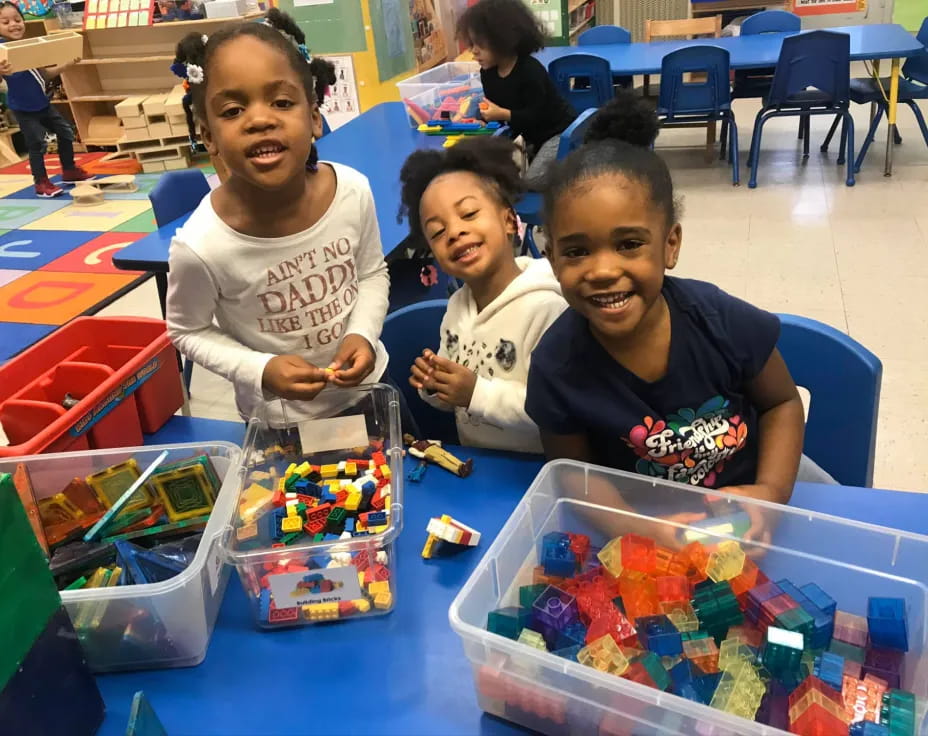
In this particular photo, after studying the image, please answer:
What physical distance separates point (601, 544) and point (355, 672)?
31 cm

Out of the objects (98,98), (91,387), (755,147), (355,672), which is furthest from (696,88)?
(98,98)

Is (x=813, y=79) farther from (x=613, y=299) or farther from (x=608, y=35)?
(x=613, y=299)

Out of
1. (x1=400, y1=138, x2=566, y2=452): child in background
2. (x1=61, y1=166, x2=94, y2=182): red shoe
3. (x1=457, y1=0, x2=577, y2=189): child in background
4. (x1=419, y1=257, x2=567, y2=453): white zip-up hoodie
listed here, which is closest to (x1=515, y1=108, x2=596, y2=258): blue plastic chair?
(x1=457, y1=0, x2=577, y2=189): child in background

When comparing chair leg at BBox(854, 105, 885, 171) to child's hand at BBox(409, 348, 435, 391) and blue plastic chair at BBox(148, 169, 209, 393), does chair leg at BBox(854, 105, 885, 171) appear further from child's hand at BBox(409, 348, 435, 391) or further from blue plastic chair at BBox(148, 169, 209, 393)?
child's hand at BBox(409, 348, 435, 391)

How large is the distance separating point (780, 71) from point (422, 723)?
160 inches

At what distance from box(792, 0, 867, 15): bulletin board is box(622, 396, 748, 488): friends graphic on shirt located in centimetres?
705

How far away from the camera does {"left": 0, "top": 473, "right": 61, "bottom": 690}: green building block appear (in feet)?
2.07

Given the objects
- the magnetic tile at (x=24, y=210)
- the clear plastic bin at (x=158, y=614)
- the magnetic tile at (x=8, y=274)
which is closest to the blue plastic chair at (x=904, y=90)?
the clear plastic bin at (x=158, y=614)

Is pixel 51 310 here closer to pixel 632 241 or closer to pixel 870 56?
pixel 632 241

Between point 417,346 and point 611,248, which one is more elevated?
point 611,248

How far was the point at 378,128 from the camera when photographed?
10.3 ft

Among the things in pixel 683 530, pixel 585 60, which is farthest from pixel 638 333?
pixel 585 60

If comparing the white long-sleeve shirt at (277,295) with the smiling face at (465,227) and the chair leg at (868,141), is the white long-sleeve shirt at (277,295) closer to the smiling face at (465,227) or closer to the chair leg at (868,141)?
the smiling face at (465,227)

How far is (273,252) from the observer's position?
121 cm
